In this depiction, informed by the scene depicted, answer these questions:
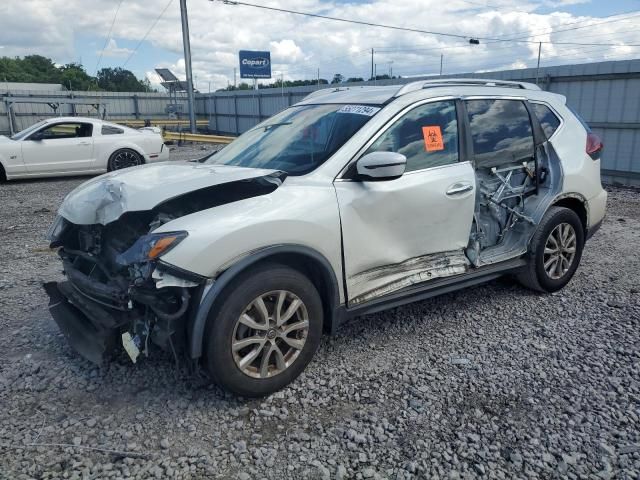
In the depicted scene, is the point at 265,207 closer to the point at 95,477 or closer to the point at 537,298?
the point at 95,477

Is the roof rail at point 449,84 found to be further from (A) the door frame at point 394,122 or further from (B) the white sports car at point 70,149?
(B) the white sports car at point 70,149

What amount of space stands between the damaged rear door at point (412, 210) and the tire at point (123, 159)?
9986 millimetres

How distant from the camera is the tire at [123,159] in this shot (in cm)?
1234

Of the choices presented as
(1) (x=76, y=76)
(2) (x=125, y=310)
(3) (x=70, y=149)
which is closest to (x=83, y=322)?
(2) (x=125, y=310)

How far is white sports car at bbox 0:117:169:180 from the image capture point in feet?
37.3

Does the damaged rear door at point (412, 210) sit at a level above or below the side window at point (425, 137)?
below

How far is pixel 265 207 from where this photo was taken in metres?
3.01

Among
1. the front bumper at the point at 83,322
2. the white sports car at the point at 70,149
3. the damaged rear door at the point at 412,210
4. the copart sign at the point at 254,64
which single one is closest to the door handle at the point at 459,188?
the damaged rear door at the point at 412,210

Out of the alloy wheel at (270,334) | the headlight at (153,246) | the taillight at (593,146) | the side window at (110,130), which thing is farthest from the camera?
the side window at (110,130)

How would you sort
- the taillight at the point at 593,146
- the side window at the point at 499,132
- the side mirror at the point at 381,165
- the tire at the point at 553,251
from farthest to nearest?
the taillight at the point at 593,146 < the tire at the point at 553,251 < the side window at the point at 499,132 < the side mirror at the point at 381,165

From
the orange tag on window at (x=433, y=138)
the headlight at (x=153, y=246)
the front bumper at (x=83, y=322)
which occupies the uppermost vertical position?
the orange tag on window at (x=433, y=138)

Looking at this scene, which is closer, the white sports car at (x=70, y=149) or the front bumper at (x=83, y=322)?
the front bumper at (x=83, y=322)

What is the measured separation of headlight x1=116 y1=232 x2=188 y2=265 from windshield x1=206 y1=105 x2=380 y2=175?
98 cm

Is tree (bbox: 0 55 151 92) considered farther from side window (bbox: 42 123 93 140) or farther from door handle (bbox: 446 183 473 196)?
door handle (bbox: 446 183 473 196)
